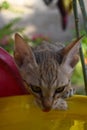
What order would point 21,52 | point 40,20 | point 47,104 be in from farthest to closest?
point 40,20 < point 21,52 < point 47,104

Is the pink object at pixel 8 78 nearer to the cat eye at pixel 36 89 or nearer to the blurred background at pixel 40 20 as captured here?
the cat eye at pixel 36 89

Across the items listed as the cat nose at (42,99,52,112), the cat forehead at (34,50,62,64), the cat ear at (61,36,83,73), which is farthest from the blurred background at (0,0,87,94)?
the cat nose at (42,99,52,112)

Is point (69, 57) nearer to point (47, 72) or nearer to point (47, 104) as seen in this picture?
point (47, 72)

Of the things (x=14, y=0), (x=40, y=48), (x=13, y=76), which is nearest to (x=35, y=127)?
(x=13, y=76)

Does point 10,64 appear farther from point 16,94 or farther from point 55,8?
point 55,8

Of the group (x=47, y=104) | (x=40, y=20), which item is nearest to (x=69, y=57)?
(x=47, y=104)

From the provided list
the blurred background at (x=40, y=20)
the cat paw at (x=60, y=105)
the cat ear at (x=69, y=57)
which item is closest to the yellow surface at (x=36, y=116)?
the cat paw at (x=60, y=105)
